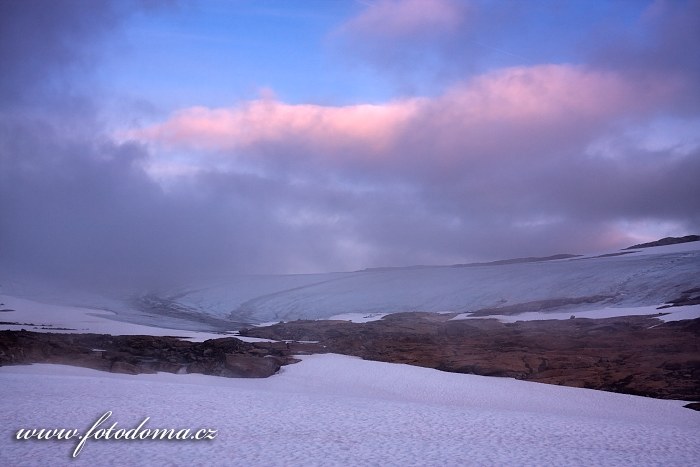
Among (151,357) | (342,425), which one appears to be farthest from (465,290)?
(342,425)

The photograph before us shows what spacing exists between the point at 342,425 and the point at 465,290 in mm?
31193

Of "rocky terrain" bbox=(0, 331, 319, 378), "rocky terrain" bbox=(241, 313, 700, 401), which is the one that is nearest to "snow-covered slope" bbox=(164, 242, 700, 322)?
"rocky terrain" bbox=(241, 313, 700, 401)

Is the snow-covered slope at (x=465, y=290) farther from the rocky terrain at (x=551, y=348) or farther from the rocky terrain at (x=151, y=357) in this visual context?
the rocky terrain at (x=151, y=357)

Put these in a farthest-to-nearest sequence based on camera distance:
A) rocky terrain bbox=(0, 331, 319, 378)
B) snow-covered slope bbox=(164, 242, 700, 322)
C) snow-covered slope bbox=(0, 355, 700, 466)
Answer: snow-covered slope bbox=(164, 242, 700, 322) < rocky terrain bbox=(0, 331, 319, 378) < snow-covered slope bbox=(0, 355, 700, 466)

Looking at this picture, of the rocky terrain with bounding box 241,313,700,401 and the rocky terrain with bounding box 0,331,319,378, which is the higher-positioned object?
the rocky terrain with bounding box 0,331,319,378

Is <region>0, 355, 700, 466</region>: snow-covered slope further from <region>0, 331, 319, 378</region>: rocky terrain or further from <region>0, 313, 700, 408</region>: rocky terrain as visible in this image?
<region>0, 313, 700, 408</region>: rocky terrain

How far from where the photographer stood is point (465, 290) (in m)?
37.6

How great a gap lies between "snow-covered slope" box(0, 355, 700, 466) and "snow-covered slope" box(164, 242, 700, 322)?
16.3m

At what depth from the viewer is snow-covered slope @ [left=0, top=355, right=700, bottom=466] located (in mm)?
5848

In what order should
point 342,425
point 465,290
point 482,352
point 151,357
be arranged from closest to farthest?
point 342,425, point 151,357, point 482,352, point 465,290

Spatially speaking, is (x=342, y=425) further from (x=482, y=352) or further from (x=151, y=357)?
(x=482, y=352)

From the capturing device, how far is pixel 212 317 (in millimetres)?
35625

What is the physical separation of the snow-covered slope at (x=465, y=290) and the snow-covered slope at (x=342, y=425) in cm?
1632

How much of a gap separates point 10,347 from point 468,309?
25.1m
